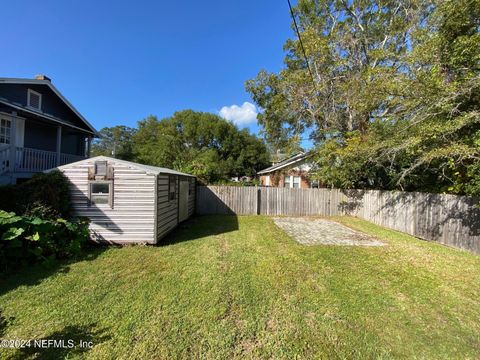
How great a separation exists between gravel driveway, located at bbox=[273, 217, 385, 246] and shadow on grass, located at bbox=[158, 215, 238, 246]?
2306mm

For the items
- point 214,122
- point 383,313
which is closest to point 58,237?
point 383,313

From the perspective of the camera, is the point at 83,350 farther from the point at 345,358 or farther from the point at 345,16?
the point at 345,16

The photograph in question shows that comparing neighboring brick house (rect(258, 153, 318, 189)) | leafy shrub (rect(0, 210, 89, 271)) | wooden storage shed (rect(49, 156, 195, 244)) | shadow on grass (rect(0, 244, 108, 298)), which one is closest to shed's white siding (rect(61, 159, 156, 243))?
wooden storage shed (rect(49, 156, 195, 244))

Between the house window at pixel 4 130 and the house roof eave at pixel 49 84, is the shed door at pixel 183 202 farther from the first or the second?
the house roof eave at pixel 49 84

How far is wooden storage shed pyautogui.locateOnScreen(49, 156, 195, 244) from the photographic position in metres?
7.06

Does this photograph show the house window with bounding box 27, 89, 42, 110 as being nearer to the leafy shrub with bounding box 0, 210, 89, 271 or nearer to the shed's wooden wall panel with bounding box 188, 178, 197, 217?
the shed's wooden wall panel with bounding box 188, 178, 197, 217

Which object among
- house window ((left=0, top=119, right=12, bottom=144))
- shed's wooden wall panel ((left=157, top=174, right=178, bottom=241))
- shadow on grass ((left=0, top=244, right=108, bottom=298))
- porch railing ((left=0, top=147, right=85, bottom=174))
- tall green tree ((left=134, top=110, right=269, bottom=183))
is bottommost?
shadow on grass ((left=0, top=244, right=108, bottom=298))

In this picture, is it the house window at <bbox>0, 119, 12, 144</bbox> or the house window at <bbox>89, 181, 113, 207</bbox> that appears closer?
the house window at <bbox>89, 181, 113, 207</bbox>

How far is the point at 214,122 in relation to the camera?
3712cm

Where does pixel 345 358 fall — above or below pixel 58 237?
below

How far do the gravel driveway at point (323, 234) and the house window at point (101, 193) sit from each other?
5.93 meters

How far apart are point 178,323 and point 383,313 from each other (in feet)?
9.97

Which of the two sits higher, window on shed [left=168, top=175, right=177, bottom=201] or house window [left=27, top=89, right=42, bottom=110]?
house window [left=27, top=89, right=42, bottom=110]

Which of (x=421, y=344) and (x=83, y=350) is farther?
(x=421, y=344)
